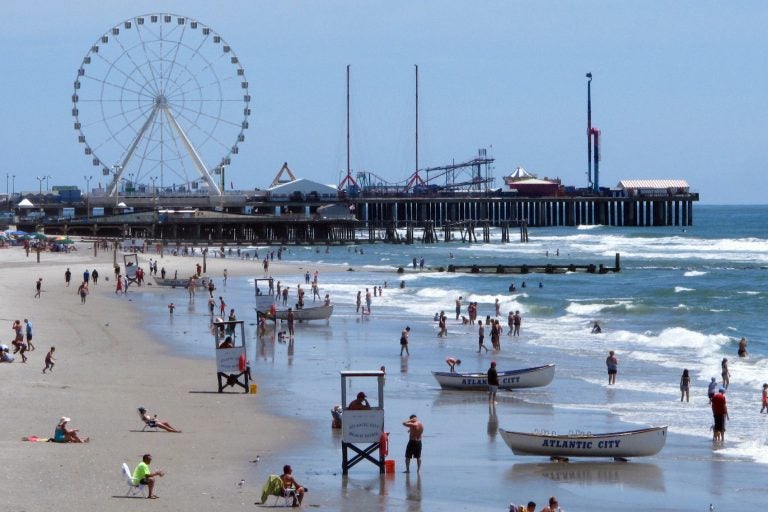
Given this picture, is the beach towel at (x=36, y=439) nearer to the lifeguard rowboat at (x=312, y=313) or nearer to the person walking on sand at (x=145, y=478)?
the person walking on sand at (x=145, y=478)

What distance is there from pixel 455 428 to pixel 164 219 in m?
80.4

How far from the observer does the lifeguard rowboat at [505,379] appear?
23.8 m

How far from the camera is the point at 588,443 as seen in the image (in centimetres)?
1703

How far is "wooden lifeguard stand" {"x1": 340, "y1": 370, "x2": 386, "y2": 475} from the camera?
1534 centimetres

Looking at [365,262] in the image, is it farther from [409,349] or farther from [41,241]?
[409,349]

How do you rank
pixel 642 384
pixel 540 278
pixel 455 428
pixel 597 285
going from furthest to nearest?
pixel 540 278, pixel 597 285, pixel 642 384, pixel 455 428

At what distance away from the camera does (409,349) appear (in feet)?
103

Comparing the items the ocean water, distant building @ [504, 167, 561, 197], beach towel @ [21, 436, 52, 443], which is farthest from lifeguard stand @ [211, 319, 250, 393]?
distant building @ [504, 167, 561, 197]

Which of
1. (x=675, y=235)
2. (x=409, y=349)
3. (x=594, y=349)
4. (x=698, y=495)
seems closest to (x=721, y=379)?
(x=594, y=349)

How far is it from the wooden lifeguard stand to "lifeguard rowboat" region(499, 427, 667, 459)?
2.28 m

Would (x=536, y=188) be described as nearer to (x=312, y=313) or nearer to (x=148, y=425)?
(x=312, y=313)

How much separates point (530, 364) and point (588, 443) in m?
11.2

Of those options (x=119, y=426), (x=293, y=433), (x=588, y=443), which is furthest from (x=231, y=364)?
(x=588, y=443)

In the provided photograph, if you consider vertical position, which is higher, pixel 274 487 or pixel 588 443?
pixel 274 487
